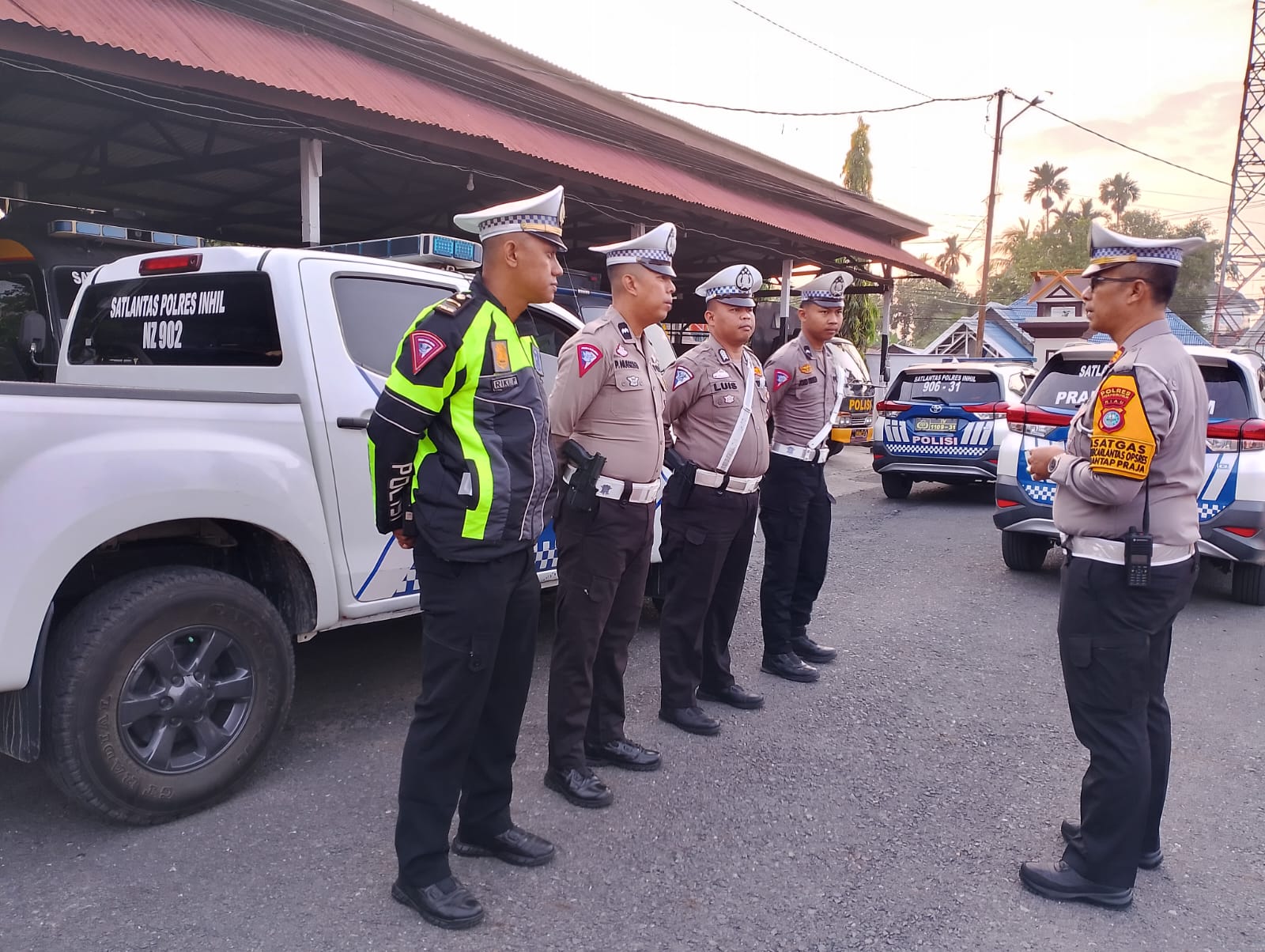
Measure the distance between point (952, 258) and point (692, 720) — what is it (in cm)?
7266

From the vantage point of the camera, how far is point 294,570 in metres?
3.33

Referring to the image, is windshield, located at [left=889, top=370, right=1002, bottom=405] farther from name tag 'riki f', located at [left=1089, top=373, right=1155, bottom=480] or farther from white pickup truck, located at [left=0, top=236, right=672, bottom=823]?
name tag 'riki f', located at [left=1089, top=373, right=1155, bottom=480]

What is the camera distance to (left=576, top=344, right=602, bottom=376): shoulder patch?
10.7 feet

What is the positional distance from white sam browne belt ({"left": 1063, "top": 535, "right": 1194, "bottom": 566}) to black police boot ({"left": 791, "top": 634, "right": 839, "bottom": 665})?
2.23 meters

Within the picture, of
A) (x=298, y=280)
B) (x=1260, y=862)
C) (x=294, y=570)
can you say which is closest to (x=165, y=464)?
(x=294, y=570)

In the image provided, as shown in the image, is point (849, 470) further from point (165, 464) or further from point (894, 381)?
point (165, 464)

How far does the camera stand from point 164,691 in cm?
288

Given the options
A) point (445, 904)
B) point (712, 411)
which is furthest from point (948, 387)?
point (445, 904)

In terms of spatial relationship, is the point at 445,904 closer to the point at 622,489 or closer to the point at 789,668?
the point at 622,489

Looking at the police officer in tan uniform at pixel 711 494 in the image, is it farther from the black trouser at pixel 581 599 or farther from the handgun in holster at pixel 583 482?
the handgun in holster at pixel 583 482

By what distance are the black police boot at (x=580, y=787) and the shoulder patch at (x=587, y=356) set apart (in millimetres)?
1410

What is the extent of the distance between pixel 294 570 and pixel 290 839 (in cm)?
92

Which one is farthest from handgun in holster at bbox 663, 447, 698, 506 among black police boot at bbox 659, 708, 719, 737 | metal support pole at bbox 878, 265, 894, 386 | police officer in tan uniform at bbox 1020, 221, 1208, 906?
metal support pole at bbox 878, 265, 894, 386

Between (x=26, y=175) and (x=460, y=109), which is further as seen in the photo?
(x=26, y=175)
